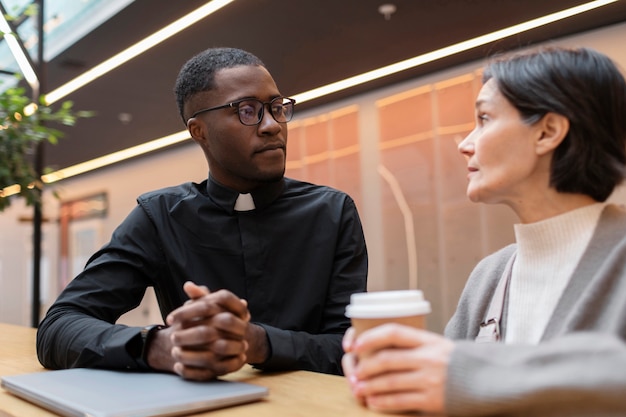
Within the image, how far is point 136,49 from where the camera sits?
15.0 ft

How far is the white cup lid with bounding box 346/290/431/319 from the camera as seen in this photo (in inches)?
27.9

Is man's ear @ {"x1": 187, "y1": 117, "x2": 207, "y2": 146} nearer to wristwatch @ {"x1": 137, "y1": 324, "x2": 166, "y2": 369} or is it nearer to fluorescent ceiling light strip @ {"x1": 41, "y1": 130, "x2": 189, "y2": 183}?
wristwatch @ {"x1": 137, "y1": 324, "x2": 166, "y2": 369}

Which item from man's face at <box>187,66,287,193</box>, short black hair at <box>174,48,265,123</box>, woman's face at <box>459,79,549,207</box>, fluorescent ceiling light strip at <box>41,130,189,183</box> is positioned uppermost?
fluorescent ceiling light strip at <box>41,130,189,183</box>

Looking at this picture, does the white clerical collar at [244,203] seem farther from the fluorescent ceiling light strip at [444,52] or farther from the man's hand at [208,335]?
the fluorescent ceiling light strip at [444,52]

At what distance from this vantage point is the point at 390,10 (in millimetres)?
3826

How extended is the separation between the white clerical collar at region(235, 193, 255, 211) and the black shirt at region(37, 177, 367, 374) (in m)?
0.02

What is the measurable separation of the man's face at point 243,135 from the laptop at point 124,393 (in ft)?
2.23

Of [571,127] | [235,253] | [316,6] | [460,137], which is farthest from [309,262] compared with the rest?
[460,137]

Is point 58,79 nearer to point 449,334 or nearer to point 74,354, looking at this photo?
point 74,354

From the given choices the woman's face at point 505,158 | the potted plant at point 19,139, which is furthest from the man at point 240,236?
the potted plant at point 19,139

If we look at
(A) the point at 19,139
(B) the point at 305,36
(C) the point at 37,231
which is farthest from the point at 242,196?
(B) the point at 305,36

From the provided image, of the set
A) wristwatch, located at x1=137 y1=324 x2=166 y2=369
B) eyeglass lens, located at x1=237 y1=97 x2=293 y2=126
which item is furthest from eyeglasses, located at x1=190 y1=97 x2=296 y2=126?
wristwatch, located at x1=137 y1=324 x2=166 y2=369

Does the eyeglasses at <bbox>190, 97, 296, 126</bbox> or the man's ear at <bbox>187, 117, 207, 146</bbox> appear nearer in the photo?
the eyeglasses at <bbox>190, 97, 296, 126</bbox>

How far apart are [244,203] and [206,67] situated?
1.31 ft
